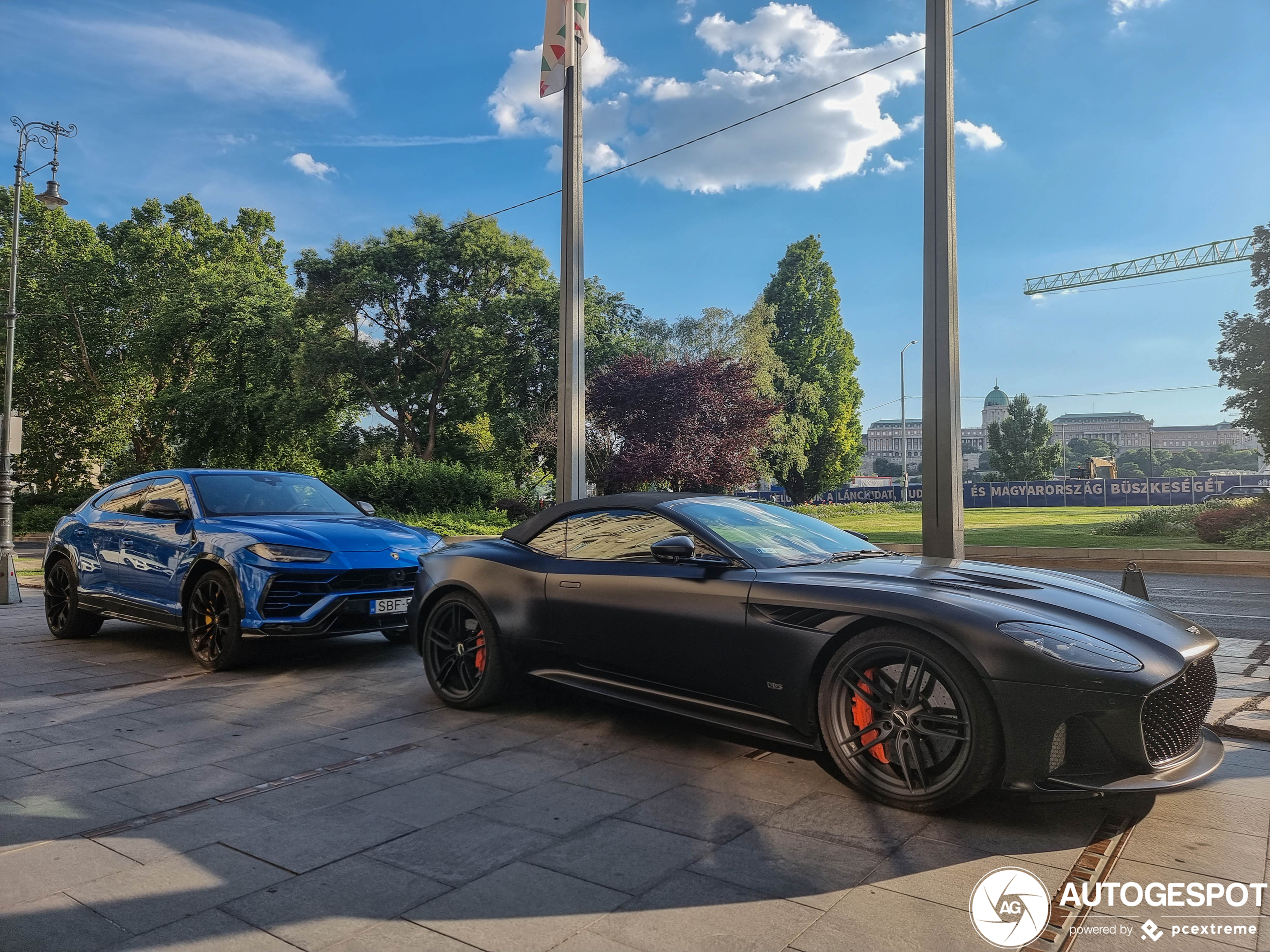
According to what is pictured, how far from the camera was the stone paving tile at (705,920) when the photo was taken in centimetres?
226

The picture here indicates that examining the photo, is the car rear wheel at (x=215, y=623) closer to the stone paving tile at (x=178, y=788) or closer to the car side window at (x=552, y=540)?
the stone paving tile at (x=178, y=788)

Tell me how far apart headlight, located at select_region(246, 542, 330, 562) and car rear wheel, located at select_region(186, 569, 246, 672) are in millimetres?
336

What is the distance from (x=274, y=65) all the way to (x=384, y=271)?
782 inches

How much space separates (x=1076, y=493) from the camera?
45875 mm

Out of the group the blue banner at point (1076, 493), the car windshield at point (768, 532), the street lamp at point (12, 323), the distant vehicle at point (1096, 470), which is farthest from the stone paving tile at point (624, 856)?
the distant vehicle at point (1096, 470)

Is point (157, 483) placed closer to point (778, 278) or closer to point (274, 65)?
point (274, 65)

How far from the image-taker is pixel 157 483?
7.24 meters

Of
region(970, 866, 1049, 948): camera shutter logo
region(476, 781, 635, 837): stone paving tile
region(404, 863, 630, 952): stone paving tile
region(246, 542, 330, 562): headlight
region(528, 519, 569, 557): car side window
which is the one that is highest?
region(528, 519, 569, 557): car side window

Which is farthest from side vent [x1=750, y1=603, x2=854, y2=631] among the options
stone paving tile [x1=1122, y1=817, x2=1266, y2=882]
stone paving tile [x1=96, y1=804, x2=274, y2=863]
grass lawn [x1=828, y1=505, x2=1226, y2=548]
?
grass lawn [x1=828, y1=505, x2=1226, y2=548]

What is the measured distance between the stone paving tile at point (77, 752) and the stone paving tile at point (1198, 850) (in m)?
4.45

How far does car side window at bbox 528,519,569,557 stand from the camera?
184 inches

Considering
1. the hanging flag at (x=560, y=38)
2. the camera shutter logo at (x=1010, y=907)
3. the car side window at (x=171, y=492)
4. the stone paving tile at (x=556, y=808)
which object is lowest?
the stone paving tile at (x=556, y=808)

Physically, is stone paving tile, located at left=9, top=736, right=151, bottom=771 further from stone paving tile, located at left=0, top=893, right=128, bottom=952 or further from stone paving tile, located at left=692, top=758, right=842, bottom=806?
stone paving tile, located at left=692, top=758, right=842, bottom=806

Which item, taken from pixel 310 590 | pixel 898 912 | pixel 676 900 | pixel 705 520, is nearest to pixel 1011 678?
pixel 898 912
